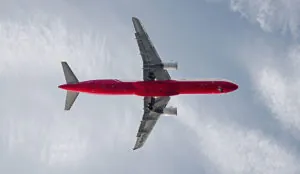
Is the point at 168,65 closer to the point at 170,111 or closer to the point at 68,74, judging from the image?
the point at 170,111

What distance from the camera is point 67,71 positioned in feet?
396

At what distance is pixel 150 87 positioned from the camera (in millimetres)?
119938

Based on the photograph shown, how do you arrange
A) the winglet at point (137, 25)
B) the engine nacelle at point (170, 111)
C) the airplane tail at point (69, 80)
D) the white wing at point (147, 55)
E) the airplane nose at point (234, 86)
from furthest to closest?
the engine nacelle at point (170, 111)
the airplane nose at point (234, 86)
the airplane tail at point (69, 80)
the white wing at point (147, 55)
the winglet at point (137, 25)

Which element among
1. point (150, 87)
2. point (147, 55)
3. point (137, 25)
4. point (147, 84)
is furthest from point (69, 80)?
point (137, 25)

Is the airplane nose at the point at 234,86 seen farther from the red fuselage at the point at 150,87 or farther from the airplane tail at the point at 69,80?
the airplane tail at the point at 69,80

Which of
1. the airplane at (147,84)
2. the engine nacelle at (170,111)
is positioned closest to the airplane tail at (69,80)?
the airplane at (147,84)

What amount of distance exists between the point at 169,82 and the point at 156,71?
12.0ft

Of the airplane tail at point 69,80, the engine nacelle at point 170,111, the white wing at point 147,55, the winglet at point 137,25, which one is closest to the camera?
the winglet at point 137,25

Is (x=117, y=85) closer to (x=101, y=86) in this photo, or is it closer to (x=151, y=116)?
(x=101, y=86)

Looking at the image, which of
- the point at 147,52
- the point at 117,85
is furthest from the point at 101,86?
the point at 147,52

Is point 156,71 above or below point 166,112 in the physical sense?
above

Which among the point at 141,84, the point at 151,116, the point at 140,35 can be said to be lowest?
the point at 151,116

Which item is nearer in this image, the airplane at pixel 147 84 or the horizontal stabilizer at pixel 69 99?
the airplane at pixel 147 84

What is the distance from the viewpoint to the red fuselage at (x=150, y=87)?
120 metres
